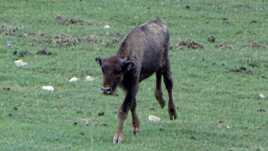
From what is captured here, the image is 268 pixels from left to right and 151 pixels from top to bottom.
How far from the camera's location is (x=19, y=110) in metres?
15.4

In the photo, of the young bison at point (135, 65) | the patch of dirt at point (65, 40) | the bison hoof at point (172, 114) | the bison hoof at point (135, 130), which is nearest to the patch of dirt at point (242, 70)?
the patch of dirt at point (65, 40)

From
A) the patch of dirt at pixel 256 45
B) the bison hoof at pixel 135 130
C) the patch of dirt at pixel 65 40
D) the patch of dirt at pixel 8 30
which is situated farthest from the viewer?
the patch of dirt at pixel 256 45

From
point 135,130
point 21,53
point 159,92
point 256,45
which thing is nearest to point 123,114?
point 135,130

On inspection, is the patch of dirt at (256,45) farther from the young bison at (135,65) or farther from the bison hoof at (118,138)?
the bison hoof at (118,138)

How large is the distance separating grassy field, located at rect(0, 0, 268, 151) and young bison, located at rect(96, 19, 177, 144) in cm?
38

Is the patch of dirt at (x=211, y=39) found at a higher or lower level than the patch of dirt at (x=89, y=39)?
lower

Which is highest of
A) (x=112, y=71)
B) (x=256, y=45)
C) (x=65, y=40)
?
(x=112, y=71)

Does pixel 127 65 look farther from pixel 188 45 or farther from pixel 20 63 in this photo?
pixel 188 45

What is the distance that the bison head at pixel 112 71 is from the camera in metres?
13.0

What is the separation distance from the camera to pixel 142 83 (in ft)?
61.9

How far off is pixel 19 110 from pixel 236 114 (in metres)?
→ 3.70

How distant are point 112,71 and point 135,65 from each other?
789 mm

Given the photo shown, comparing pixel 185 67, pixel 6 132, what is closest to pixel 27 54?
pixel 185 67

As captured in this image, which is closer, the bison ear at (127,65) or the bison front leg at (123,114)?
the bison ear at (127,65)
